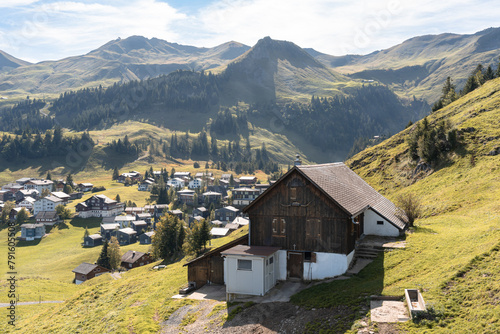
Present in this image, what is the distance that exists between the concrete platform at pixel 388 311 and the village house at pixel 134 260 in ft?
307

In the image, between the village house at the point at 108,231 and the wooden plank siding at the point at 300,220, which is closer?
the wooden plank siding at the point at 300,220

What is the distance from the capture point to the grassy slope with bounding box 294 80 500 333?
20812mm

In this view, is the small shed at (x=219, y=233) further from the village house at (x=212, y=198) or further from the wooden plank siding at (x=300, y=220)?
the wooden plank siding at (x=300, y=220)

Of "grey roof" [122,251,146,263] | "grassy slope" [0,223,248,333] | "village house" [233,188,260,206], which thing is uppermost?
"grassy slope" [0,223,248,333]

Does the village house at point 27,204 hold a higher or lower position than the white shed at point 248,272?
lower

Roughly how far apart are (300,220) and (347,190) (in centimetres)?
685

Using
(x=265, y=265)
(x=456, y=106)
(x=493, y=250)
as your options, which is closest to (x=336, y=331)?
(x=265, y=265)

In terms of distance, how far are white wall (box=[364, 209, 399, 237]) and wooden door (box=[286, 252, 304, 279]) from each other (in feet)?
33.0

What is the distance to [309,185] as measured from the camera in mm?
34125

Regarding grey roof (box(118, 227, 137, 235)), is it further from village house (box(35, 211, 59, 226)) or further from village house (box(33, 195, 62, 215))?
village house (box(33, 195, 62, 215))

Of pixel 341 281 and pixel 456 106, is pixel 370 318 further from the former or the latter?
pixel 456 106

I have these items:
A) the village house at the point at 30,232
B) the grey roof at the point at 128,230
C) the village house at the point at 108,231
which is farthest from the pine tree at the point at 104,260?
the village house at the point at 30,232

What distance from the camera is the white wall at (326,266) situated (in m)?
32.5

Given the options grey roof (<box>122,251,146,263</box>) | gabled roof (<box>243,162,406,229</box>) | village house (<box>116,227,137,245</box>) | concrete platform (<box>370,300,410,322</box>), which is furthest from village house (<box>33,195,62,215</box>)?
concrete platform (<box>370,300,410,322</box>)
